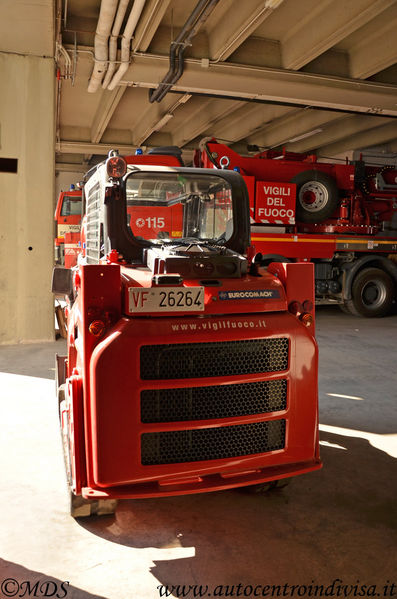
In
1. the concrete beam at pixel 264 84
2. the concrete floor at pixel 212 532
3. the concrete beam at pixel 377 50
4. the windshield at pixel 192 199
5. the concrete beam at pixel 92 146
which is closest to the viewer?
the concrete floor at pixel 212 532

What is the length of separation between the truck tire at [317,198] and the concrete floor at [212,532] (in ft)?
21.2

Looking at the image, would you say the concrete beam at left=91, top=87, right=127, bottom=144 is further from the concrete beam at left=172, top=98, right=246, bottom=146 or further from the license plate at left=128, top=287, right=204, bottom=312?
the license plate at left=128, top=287, right=204, bottom=312

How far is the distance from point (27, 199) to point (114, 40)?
274cm

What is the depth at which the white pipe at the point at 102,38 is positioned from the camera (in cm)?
634

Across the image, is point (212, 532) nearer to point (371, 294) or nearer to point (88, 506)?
point (88, 506)

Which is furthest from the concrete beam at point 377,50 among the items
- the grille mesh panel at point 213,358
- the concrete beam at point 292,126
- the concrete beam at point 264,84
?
the grille mesh panel at point 213,358

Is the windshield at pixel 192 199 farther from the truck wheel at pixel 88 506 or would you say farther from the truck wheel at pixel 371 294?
the truck wheel at pixel 371 294

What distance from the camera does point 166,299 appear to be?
2.39 m

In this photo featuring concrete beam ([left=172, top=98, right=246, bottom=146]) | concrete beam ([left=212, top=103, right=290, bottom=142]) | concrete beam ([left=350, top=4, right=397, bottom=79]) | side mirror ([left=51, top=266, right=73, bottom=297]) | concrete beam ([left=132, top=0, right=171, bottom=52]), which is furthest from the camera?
concrete beam ([left=212, top=103, right=290, bottom=142])

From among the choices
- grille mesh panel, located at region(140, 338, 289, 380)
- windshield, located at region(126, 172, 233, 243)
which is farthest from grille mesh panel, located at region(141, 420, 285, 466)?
windshield, located at region(126, 172, 233, 243)

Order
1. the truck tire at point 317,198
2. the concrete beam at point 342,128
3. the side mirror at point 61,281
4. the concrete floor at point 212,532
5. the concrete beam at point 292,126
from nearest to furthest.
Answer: the concrete floor at point 212,532 < the side mirror at point 61,281 < the truck tire at point 317,198 < the concrete beam at point 292,126 < the concrete beam at point 342,128

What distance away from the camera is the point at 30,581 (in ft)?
7.22

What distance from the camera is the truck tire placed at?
977 centimetres

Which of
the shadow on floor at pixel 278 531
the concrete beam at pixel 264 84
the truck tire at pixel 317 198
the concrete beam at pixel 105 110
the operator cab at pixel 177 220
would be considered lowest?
the shadow on floor at pixel 278 531
